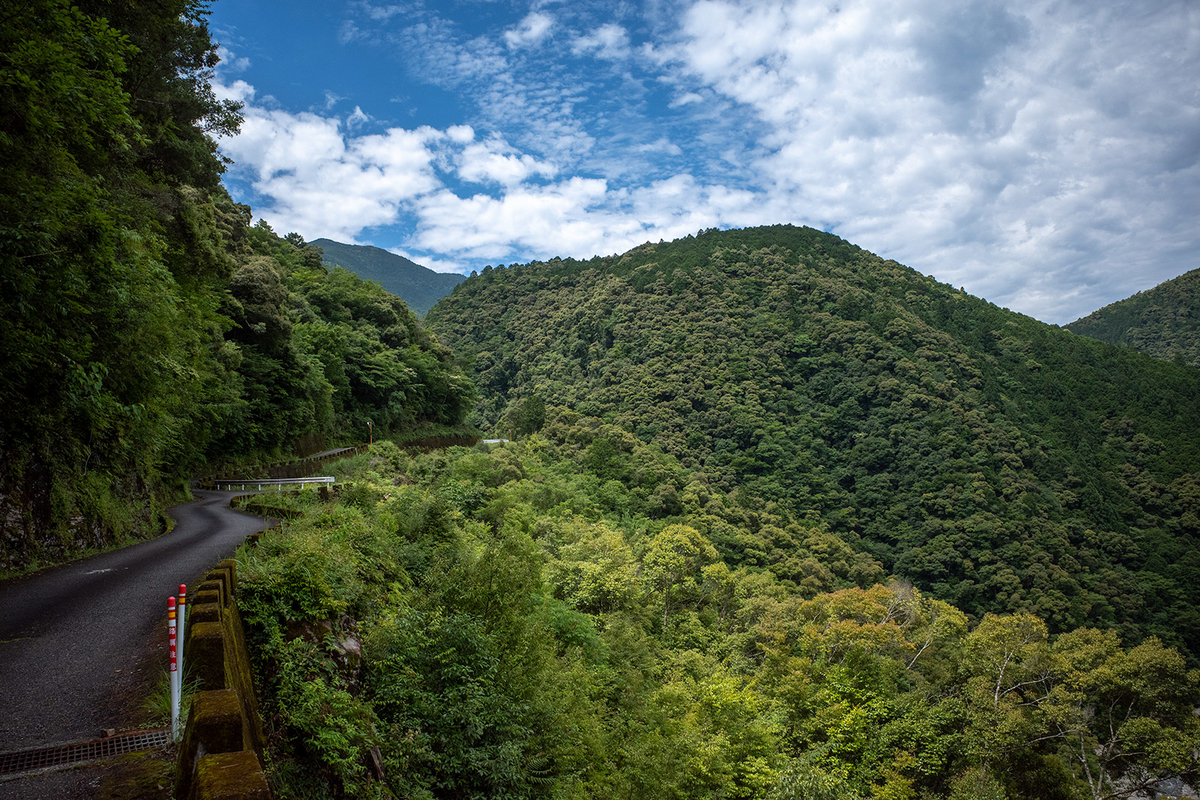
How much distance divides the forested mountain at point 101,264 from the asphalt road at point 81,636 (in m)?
1.45

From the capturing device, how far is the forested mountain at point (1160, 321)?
107 meters

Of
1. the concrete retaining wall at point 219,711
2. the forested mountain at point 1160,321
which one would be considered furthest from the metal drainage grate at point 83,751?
the forested mountain at point 1160,321

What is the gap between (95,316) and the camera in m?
9.36

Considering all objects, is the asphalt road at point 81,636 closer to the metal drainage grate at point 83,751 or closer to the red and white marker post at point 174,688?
the metal drainage grate at point 83,751

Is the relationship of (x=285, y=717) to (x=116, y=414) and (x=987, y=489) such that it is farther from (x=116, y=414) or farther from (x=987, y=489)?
(x=987, y=489)

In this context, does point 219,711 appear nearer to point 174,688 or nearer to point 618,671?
point 174,688

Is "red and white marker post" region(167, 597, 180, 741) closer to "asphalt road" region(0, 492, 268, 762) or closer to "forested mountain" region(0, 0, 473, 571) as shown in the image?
"asphalt road" region(0, 492, 268, 762)

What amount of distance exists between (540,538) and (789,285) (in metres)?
85.9

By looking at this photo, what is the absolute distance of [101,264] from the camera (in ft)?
25.5

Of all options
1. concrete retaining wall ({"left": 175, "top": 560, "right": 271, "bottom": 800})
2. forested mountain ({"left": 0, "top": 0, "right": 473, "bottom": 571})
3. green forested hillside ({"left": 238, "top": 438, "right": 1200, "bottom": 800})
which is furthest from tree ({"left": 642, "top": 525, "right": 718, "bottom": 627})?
concrete retaining wall ({"left": 175, "top": 560, "right": 271, "bottom": 800})

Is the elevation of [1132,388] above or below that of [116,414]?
above

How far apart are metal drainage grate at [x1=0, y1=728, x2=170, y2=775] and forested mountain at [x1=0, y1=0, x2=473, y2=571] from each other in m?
5.63

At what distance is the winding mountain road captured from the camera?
4480 millimetres

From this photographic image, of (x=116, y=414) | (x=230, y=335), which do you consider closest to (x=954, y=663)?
(x=116, y=414)
